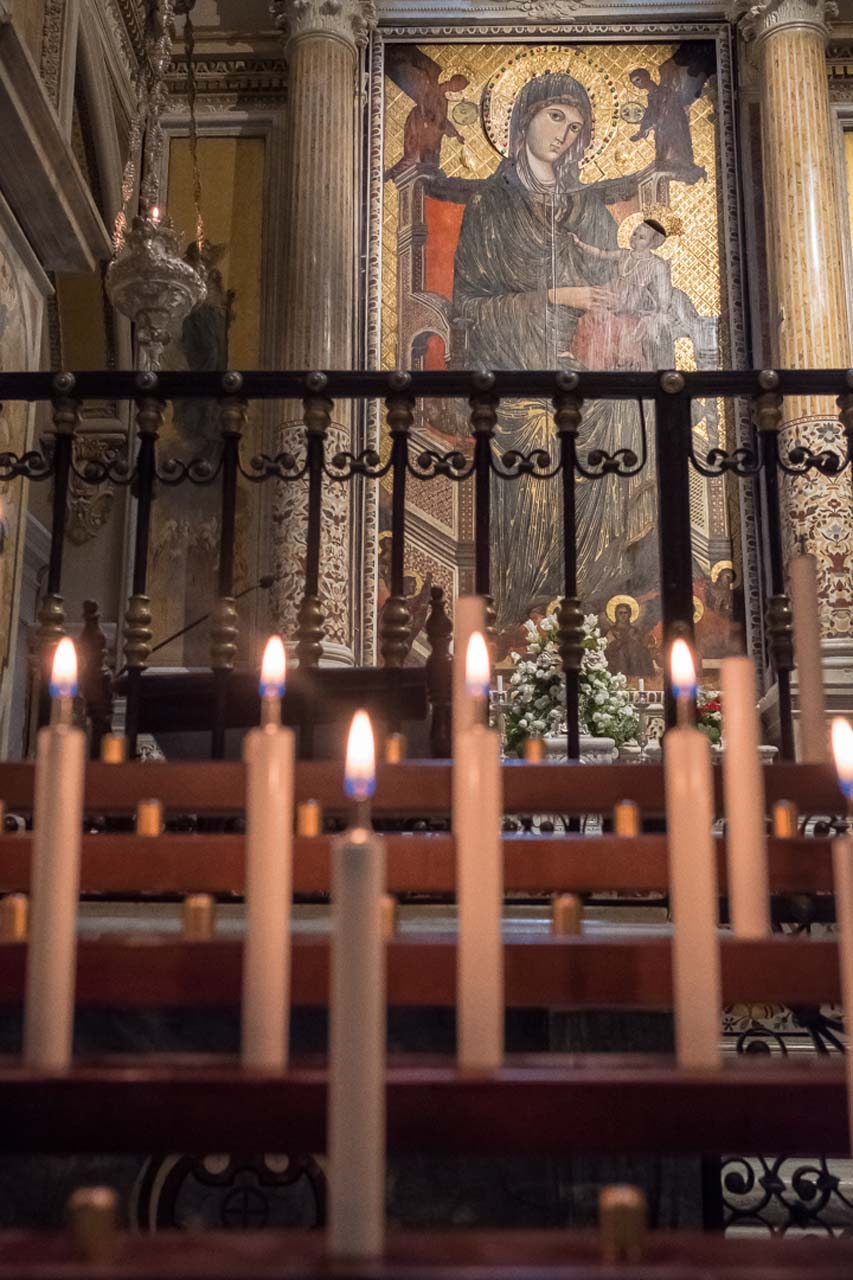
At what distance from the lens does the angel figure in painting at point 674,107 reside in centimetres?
1100

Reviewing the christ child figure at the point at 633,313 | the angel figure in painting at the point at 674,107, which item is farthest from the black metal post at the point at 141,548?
the angel figure in painting at the point at 674,107

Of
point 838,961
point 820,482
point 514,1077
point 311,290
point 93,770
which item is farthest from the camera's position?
point 311,290

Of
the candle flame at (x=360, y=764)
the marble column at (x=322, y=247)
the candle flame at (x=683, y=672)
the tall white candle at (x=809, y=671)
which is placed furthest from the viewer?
the marble column at (x=322, y=247)

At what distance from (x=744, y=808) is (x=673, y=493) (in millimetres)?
1635

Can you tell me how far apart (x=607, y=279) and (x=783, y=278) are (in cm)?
151

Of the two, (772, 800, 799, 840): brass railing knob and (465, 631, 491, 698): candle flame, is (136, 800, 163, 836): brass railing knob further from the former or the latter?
(772, 800, 799, 840): brass railing knob

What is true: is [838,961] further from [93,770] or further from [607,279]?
[607,279]

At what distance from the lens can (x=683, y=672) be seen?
1738 mm

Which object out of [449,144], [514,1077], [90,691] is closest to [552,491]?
[449,144]

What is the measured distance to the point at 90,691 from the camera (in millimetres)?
4230

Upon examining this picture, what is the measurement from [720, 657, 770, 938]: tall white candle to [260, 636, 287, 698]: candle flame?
606 millimetres

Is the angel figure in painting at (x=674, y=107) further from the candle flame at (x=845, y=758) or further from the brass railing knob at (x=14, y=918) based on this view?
the brass railing knob at (x=14, y=918)

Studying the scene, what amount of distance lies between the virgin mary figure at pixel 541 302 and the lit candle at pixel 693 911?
874 cm

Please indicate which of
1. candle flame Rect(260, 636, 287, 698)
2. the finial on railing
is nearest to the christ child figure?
the finial on railing
